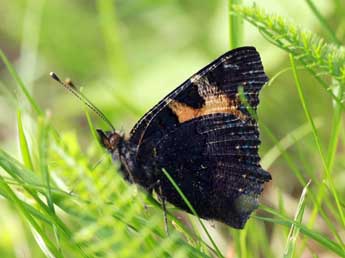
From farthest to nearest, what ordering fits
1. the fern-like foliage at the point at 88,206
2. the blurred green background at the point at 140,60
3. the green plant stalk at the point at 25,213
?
1. the blurred green background at the point at 140,60
2. the green plant stalk at the point at 25,213
3. the fern-like foliage at the point at 88,206

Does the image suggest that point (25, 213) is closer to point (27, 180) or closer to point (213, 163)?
point (27, 180)

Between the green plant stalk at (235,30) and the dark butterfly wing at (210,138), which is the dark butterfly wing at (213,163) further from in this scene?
the green plant stalk at (235,30)

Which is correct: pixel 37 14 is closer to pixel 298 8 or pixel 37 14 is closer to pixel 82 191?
pixel 298 8

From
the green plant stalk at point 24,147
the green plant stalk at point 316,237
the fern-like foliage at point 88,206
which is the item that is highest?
the green plant stalk at point 24,147

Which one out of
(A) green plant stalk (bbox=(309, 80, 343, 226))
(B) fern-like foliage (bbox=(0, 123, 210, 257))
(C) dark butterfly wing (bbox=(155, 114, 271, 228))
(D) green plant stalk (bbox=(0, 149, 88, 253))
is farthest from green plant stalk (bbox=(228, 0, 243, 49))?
(D) green plant stalk (bbox=(0, 149, 88, 253))

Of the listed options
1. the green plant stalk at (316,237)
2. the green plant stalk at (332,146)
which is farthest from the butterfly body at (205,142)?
the green plant stalk at (316,237)

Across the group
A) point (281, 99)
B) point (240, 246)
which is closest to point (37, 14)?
point (281, 99)

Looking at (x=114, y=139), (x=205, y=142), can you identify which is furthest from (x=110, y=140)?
(x=205, y=142)

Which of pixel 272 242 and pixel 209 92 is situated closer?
pixel 209 92
